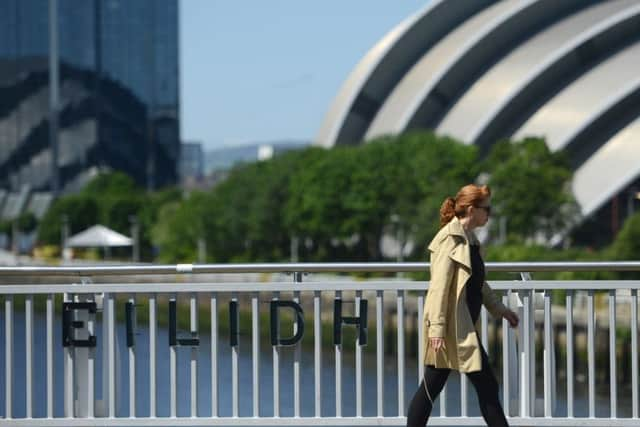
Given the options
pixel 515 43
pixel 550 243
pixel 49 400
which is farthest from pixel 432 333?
pixel 515 43

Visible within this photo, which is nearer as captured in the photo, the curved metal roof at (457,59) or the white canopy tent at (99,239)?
the curved metal roof at (457,59)

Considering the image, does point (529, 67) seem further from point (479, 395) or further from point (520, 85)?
point (479, 395)

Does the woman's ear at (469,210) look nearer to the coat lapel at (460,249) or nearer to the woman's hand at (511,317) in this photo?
the coat lapel at (460,249)

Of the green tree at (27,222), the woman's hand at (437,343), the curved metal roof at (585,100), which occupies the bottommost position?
the woman's hand at (437,343)

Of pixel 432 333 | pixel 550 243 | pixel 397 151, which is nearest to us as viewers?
pixel 432 333

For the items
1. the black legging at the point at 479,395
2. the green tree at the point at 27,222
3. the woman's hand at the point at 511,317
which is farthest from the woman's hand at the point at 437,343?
the green tree at the point at 27,222

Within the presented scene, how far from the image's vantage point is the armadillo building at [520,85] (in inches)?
2788

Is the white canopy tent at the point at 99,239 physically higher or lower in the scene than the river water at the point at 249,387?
higher

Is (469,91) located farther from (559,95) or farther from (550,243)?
(550,243)

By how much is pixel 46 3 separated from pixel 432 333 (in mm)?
194801

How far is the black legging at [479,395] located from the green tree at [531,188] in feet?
185

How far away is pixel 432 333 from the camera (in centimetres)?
904

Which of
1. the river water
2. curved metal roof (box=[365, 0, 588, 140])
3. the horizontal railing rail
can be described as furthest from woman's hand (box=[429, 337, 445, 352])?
curved metal roof (box=[365, 0, 588, 140])

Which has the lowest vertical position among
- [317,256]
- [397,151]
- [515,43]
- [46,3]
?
[317,256]
